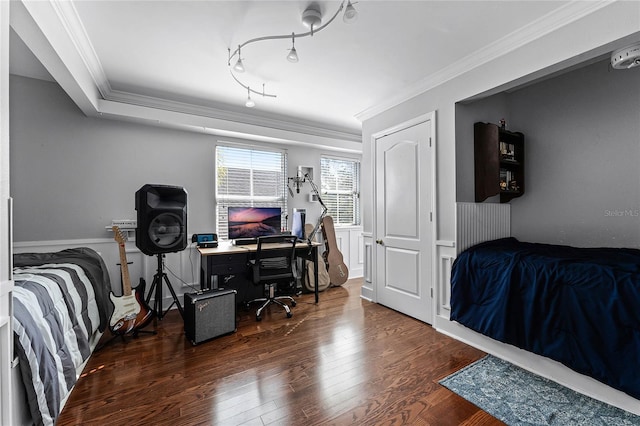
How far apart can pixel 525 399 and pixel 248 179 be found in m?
3.69

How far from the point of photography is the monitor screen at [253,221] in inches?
143

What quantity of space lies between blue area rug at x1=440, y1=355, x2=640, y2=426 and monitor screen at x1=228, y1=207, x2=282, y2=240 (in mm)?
2647

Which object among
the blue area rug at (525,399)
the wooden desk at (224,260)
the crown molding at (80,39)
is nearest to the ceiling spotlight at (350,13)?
the crown molding at (80,39)

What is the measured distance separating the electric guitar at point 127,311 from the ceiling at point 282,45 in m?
1.86

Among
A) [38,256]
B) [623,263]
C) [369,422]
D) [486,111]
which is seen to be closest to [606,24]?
[486,111]

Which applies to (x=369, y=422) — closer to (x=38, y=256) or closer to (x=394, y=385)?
(x=394, y=385)

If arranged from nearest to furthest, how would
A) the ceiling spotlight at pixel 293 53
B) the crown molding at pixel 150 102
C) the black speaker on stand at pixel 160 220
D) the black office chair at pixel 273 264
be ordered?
1. the crown molding at pixel 150 102
2. the ceiling spotlight at pixel 293 53
3. the black speaker on stand at pixel 160 220
4. the black office chair at pixel 273 264

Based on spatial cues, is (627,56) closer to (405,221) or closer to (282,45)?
(405,221)

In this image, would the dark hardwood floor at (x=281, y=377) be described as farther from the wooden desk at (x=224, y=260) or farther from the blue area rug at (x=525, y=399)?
the wooden desk at (x=224, y=260)

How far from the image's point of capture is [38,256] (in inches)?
96.1

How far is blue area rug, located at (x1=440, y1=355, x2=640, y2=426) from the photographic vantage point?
1606 mm

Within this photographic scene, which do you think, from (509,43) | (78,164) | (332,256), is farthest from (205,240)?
(509,43)

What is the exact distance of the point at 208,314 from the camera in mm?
2564

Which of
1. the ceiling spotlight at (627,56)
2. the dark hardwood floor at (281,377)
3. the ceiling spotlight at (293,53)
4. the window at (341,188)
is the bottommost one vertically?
the dark hardwood floor at (281,377)
